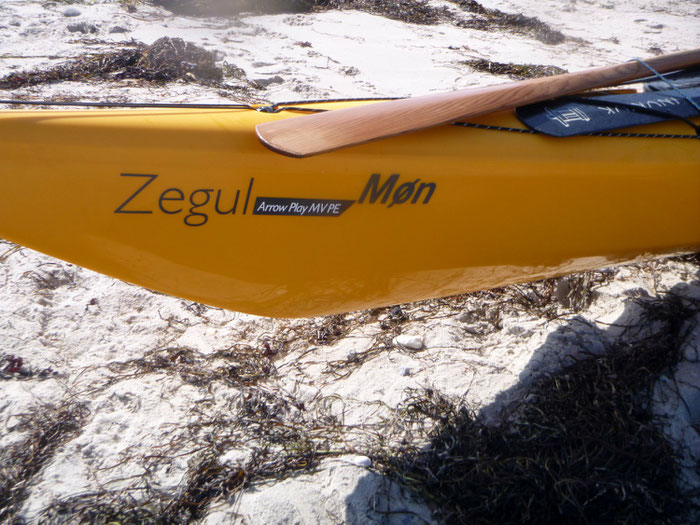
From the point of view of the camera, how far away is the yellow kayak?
1567 millimetres

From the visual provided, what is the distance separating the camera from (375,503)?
5.61 feet

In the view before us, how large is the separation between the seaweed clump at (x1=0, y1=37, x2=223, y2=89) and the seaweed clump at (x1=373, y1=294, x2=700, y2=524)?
13.6 feet

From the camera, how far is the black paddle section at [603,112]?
6.54 ft

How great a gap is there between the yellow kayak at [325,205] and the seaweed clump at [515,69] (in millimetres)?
3739

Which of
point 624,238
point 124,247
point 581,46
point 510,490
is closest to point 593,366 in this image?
point 624,238

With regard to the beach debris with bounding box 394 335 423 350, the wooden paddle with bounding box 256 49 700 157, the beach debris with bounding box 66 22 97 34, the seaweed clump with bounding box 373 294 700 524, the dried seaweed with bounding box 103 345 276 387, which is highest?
the wooden paddle with bounding box 256 49 700 157

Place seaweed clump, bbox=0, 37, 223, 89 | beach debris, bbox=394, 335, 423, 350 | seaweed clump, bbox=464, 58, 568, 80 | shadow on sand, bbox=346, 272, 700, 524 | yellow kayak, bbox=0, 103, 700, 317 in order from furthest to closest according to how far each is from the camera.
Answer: seaweed clump, bbox=464, 58, 568, 80 < seaweed clump, bbox=0, 37, 223, 89 < beach debris, bbox=394, 335, 423, 350 < shadow on sand, bbox=346, 272, 700, 524 < yellow kayak, bbox=0, 103, 700, 317

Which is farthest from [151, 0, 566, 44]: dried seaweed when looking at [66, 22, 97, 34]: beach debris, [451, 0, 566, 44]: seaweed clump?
[66, 22, 97, 34]: beach debris

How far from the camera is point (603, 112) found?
209 cm

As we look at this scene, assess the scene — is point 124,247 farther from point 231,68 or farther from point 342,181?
point 231,68

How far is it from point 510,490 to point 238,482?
885 mm

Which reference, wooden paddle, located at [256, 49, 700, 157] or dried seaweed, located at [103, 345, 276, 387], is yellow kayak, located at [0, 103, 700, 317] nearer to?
wooden paddle, located at [256, 49, 700, 157]

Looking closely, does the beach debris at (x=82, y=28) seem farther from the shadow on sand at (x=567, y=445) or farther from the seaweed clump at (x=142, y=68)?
the shadow on sand at (x=567, y=445)

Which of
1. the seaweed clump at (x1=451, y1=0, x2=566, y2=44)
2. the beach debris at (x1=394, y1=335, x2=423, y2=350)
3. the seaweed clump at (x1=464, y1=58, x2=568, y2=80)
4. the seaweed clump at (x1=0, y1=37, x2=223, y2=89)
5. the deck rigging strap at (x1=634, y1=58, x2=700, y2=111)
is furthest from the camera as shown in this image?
the seaweed clump at (x1=451, y1=0, x2=566, y2=44)
